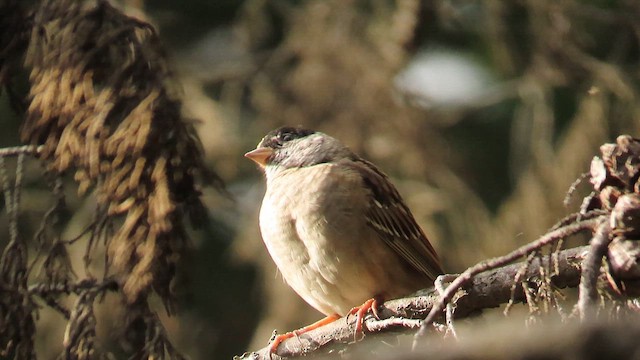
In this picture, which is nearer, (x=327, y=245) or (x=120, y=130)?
(x=120, y=130)

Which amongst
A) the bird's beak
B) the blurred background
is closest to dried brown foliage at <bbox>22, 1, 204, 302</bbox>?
the bird's beak

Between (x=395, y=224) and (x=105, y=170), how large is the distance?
163 centimetres

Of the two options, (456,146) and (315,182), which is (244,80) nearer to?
(456,146)

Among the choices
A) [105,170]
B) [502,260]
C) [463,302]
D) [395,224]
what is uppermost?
[502,260]

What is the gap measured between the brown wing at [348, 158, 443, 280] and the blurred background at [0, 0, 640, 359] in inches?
54.7

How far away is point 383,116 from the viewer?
7750mm

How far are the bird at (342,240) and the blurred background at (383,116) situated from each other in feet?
5.08

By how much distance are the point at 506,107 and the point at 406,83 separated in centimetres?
292

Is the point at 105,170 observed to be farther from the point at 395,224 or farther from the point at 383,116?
the point at 383,116

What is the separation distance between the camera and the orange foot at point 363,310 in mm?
3921

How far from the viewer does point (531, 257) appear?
8.48ft

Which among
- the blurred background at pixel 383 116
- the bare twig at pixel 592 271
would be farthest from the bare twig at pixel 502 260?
the blurred background at pixel 383 116

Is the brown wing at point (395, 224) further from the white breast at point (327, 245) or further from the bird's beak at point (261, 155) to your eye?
the bird's beak at point (261, 155)

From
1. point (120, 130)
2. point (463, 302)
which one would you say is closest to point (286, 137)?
point (120, 130)
